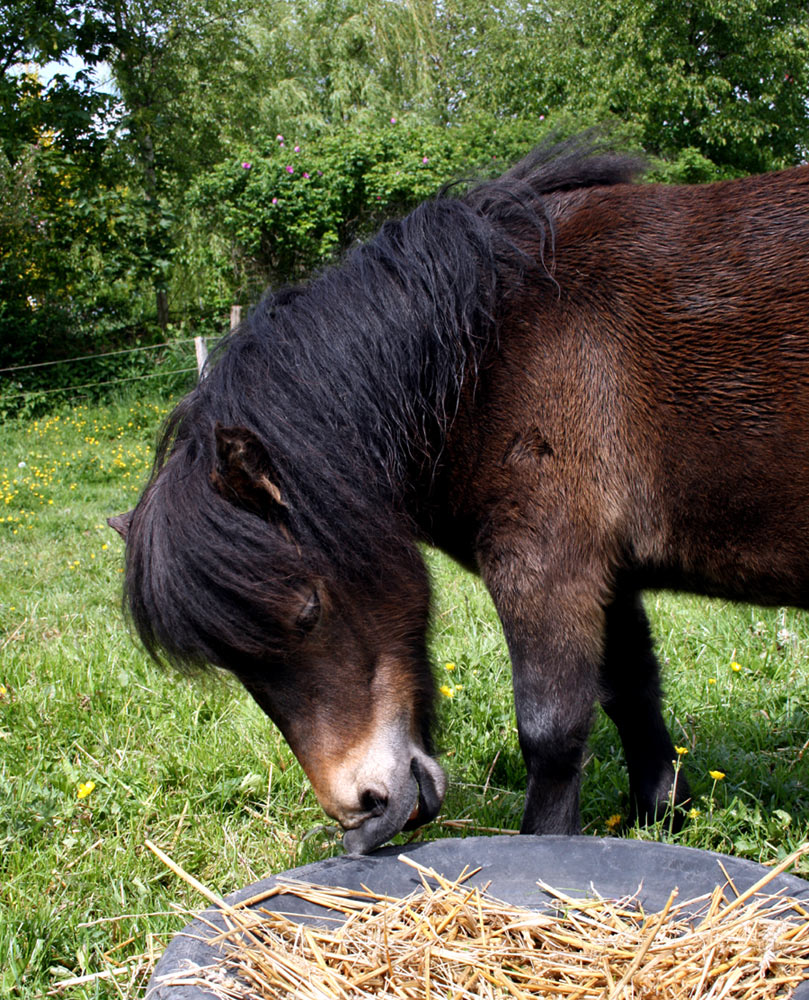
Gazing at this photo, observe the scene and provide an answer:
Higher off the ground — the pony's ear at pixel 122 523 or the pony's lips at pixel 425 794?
the pony's ear at pixel 122 523

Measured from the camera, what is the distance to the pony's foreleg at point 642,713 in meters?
2.62

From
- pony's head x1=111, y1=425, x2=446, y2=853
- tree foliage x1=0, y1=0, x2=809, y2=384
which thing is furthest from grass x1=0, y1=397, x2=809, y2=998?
tree foliage x1=0, y1=0, x2=809, y2=384

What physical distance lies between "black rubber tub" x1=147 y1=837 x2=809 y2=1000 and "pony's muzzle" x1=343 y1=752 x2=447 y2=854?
4 centimetres

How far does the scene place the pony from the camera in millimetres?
1906

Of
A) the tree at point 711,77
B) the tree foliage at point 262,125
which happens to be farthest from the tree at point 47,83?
the tree at point 711,77

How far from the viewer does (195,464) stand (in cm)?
199

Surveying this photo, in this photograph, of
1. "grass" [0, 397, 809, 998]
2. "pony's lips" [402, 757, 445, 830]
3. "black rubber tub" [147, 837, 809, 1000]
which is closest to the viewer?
"black rubber tub" [147, 837, 809, 1000]

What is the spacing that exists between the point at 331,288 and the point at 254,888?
1.47 m

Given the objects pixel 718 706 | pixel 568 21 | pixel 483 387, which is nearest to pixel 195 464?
pixel 483 387

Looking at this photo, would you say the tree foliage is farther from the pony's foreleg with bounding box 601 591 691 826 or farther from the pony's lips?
the pony's lips

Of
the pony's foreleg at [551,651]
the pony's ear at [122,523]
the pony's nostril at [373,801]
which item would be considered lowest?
the pony's nostril at [373,801]

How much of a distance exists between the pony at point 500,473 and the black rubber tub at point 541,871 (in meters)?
0.08

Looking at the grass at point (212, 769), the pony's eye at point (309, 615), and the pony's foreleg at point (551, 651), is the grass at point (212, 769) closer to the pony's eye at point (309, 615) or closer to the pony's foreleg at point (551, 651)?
the pony's eye at point (309, 615)

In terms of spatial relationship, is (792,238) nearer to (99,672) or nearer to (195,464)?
(195,464)
